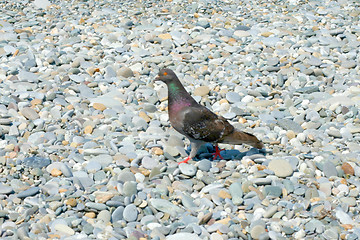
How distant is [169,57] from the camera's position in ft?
30.0

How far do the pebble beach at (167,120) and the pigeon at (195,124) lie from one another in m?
0.25

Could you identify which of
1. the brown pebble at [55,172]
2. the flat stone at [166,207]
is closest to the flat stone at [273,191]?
the flat stone at [166,207]

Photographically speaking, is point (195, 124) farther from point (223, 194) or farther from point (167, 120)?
point (167, 120)

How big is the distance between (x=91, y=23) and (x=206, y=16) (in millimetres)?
2422

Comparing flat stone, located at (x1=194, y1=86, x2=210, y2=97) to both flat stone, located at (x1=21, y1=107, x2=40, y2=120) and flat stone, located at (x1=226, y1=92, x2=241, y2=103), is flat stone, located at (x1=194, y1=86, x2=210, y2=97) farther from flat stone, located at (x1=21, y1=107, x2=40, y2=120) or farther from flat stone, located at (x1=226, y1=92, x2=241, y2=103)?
flat stone, located at (x1=21, y1=107, x2=40, y2=120)

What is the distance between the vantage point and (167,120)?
23.5ft

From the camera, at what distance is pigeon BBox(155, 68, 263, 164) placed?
595 centimetres

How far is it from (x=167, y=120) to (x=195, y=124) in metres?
1.27

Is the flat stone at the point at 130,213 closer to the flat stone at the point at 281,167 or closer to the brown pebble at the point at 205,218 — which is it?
the brown pebble at the point at 205,218

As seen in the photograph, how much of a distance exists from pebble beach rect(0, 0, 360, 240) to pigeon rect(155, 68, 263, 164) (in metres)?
0.25

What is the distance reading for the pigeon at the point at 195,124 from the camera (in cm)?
595

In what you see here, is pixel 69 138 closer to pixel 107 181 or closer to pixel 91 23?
pixel 107 181

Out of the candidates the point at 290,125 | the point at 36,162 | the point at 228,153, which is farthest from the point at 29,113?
the point at 290,125

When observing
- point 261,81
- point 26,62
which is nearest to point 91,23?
point 26,62
